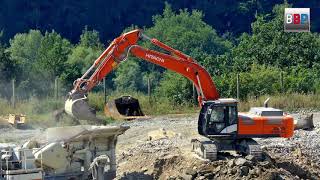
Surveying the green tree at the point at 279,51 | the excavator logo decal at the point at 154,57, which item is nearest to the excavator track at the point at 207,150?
the excavator logo decal at the point at 154,57

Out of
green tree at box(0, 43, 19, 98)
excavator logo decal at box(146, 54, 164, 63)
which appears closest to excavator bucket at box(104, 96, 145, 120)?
excavator logo decal at box(146, 54, 164, 63)

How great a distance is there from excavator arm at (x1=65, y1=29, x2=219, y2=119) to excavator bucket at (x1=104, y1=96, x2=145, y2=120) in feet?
37.6

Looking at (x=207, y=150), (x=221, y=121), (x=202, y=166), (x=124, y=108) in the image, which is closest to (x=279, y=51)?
(x=124, y=108)

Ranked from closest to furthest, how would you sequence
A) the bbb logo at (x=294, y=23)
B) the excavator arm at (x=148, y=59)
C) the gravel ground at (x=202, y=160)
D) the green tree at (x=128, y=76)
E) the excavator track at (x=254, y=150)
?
the gravel ground at (x=202, y=160) < the excavator track at (x=254, y=150) < the excavator arm at (x=148, y=59) < the bbb logo at (x=294, y=23) < the green tree at (x=128, y=76)

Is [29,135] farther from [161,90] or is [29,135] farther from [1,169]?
[161,90]

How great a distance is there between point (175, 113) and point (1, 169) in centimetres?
1945

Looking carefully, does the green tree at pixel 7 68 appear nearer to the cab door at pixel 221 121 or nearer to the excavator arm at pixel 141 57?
the excavator arm at pixel 141 57

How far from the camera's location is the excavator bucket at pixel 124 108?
37466 mm

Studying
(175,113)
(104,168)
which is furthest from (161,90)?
(104,168)

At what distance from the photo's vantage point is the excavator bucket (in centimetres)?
3747

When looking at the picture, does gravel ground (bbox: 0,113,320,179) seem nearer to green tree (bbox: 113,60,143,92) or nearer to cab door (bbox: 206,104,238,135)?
cab door (bbox: 206,104,238,135)

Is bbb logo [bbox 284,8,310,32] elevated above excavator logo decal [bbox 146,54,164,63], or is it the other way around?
bbb logo [bbox 284,8,310,32]

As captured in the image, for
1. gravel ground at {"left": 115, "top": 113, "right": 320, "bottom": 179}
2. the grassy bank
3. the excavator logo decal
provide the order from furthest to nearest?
the grassy bank, the excavator logo decal, gravel ground at {"left": 115, "top": 113, "right": 320, "bottom": 179}

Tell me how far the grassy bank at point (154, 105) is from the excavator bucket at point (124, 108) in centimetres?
62
